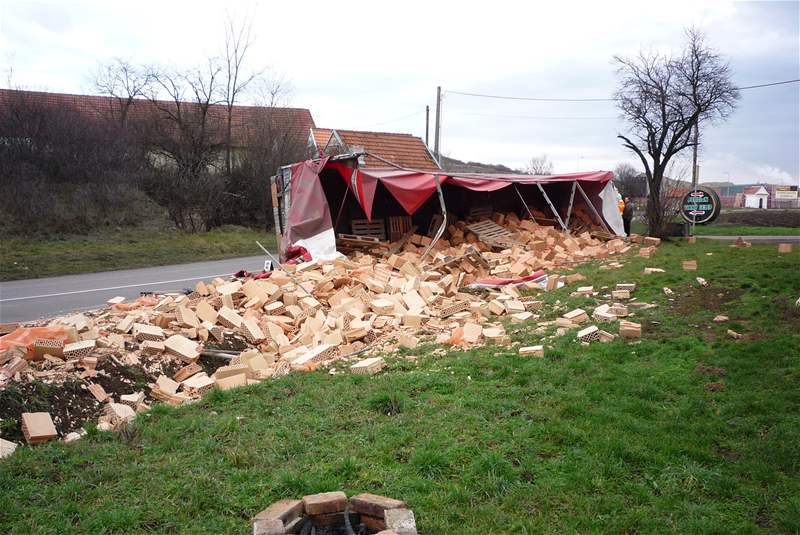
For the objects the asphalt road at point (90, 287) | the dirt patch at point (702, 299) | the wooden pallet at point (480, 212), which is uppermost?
the wooden pallet at point (480, 212)

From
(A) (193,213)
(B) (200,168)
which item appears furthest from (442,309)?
(B) (200,168)

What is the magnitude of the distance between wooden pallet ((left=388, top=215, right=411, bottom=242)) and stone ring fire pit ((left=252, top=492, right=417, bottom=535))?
1142 centimetres

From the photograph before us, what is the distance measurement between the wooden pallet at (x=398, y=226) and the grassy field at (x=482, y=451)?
8.64 meters

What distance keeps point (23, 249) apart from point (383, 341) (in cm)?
1444

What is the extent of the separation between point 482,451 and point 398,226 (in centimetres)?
1114

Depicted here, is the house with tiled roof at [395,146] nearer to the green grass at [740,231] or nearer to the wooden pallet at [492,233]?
the green grass at [740,231]

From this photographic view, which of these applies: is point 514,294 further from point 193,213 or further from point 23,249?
point 193,213

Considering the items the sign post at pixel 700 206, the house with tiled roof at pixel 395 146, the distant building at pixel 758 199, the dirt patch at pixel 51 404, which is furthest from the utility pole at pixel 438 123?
the distant building at pixel 758 199

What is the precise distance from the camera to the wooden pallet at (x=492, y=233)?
13.6 metres

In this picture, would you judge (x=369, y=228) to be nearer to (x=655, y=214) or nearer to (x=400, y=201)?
(x=400, y=201)

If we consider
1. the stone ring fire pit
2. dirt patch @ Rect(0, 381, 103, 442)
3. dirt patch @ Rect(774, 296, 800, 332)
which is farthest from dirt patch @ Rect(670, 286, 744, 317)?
dirt patch @ Rect(0, 381, 103, 442)

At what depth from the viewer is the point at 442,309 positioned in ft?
29.2

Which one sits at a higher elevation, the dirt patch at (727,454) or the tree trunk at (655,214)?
the tree trunk at (655,214)

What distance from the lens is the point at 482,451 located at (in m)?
4.21
